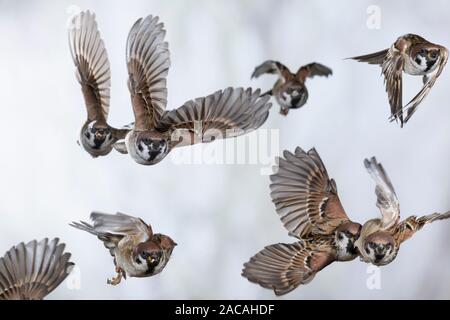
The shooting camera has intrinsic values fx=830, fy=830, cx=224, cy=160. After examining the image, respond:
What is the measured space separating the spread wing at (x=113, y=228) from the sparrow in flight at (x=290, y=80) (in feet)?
2.38

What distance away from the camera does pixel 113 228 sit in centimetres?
300

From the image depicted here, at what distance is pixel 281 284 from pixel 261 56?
2.89 feet

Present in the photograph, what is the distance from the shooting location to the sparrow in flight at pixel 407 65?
3129 mm

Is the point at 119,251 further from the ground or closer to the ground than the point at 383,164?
closer to the ground

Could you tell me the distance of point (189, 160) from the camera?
10.2 feet

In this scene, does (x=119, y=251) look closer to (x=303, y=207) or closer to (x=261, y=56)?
(x=303, y=207)

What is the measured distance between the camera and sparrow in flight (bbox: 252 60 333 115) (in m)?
3.22

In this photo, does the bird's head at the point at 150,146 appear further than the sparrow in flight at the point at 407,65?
No

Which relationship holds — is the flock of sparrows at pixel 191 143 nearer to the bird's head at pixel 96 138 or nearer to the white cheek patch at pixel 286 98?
the bird's head at pixel 96 138

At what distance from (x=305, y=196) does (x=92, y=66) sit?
92cm

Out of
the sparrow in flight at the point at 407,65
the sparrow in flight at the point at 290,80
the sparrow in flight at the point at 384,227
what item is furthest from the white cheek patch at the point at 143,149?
the sparrow in flight at the point at 407,65

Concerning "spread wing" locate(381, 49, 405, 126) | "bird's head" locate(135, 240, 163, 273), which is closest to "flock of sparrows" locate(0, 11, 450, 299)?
"bird's head" locate(135, 240, 163, 273)

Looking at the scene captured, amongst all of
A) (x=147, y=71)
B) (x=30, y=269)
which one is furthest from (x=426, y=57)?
(x=30, y=269)
